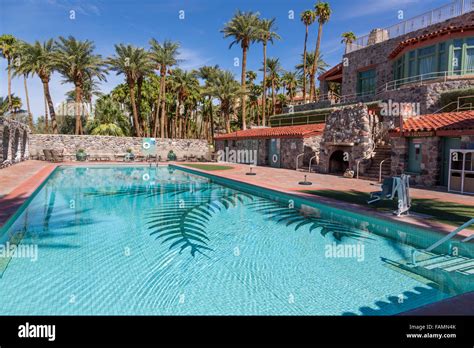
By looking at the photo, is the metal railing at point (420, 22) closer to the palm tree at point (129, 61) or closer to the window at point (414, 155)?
the window at point (414, 155)

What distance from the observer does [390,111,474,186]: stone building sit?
13688 mm

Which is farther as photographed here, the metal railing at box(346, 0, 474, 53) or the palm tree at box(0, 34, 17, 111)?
the palm tree at box(0, 34, 17, 111)

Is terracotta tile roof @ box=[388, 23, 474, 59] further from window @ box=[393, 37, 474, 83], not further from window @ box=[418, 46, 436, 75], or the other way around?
window @ box=[418, 46, 436, 75]

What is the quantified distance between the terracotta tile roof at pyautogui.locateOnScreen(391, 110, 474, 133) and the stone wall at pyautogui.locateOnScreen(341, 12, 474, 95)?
41.2 feet

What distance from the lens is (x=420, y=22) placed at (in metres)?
26.0

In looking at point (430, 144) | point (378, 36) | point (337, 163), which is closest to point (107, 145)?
point (337, 163)

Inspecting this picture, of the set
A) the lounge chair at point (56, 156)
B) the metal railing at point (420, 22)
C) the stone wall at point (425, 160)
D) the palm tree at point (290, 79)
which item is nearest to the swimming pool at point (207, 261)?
the stone wall at point (425, 160)

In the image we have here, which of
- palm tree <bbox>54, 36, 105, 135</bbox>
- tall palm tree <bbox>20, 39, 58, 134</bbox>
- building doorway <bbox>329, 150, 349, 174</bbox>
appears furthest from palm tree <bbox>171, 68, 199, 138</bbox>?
building doorway <bbox>329, 150, 349, 174</bbox>

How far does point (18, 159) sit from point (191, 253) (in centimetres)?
2367

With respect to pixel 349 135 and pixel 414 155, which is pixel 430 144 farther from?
pixel 349 135

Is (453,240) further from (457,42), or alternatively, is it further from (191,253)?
(457,42)

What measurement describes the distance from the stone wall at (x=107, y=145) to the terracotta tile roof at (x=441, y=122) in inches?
883

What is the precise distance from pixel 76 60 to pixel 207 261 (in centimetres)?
3331
